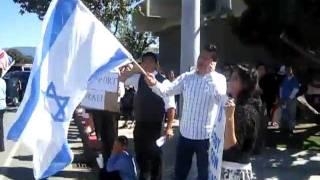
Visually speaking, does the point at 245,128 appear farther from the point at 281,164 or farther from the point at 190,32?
the point at 281,164

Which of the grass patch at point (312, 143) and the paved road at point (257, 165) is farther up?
the grass patch at point (312, 143)

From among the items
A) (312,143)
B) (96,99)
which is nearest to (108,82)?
(96,99)

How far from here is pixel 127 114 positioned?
16469mm

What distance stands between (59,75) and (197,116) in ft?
4.98

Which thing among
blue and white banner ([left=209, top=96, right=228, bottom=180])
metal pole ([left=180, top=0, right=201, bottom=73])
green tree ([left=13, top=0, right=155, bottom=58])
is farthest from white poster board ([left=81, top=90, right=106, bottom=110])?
green tree ([left=13, top=0, right=155, bottom=58])

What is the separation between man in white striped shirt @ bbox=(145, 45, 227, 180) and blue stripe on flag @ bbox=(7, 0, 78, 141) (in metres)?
1.13

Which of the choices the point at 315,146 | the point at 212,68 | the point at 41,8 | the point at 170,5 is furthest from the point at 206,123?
the point at 41,8

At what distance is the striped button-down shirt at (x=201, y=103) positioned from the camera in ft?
19.2

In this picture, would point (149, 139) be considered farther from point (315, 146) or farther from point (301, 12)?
point (315, 146)

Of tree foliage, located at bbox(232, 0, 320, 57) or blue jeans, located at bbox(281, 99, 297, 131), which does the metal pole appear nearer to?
tree foliage, located at bbox(232, 0, 320, 57)

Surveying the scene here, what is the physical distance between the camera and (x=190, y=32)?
310 inches

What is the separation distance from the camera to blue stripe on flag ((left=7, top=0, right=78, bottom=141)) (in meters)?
4.97

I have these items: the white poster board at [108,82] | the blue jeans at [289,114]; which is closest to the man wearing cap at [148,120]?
the white poster board at [108,82]

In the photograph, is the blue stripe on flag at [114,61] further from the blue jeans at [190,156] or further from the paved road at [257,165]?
the paved road at [257,165]
